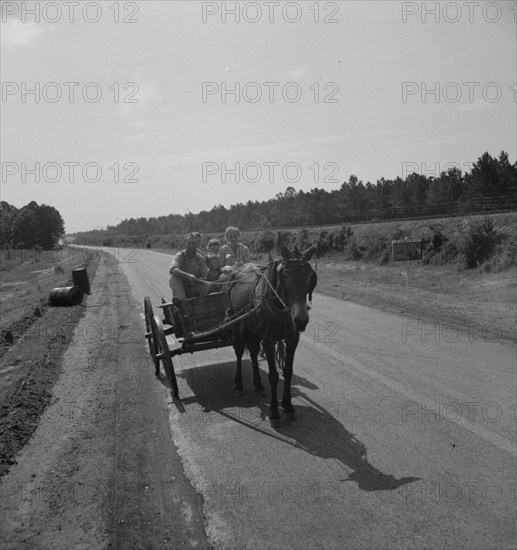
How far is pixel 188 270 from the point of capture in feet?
24.6

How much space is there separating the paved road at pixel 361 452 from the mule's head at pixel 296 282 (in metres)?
1.44

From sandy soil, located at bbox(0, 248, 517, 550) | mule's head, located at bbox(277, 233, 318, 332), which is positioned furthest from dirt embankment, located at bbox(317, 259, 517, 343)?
mule's head, located at bbox(277, 233, 318, 332)

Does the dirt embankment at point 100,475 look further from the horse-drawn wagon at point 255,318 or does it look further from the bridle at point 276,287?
the bridle at point 276,287

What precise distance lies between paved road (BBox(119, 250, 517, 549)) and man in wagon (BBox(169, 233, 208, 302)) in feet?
4.54

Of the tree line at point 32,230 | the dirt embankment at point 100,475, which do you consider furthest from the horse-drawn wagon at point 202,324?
the tree line at point 32,230

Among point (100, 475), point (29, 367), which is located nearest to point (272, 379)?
point (100, 475)

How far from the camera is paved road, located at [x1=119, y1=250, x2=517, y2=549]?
3.45 meters

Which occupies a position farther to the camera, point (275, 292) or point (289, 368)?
point (289, 368)

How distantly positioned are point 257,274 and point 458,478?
11.2 feet

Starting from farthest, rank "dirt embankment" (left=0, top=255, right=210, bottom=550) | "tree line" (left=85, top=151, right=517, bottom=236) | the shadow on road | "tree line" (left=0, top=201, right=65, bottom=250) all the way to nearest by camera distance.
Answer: "tree line" (left=0, top=201, right=65, bottom=250) < "tree line" (left=85, top=151, right=517, bottom=236) < the shadow on road < "dirt embankment" (left=0, top=255, right=210, bottom=550)

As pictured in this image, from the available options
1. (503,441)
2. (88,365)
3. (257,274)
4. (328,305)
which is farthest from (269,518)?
(328,305)

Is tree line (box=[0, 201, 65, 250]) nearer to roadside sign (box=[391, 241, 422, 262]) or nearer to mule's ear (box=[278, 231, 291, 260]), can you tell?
roadside sign (box=[391, 241, 422, 262])

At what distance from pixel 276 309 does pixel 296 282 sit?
56cm

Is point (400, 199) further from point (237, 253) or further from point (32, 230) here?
point (32, 230)
